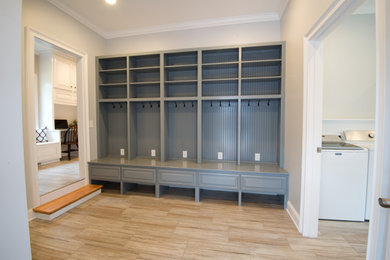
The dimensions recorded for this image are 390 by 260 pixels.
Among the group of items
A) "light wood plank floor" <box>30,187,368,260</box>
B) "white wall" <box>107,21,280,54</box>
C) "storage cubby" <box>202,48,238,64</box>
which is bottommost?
"light wood plank floor" <box>30,187,368,260</box>

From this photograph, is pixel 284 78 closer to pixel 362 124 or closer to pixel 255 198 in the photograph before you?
pixel 362 124

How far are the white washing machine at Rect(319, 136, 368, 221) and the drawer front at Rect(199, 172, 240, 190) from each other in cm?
110

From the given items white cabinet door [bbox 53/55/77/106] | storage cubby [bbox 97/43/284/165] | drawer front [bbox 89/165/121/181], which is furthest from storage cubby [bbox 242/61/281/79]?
white cabinet door [bbox 53/55/77/106]

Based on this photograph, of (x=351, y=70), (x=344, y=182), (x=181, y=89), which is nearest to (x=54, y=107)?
(x=181, y=89)

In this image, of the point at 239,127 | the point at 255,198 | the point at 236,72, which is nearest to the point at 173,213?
the point at 255,198

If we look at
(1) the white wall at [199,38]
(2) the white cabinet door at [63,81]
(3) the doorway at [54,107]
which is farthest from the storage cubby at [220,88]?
(2) the white cabinet door at [63,81]

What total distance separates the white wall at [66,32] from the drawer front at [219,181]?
2.16 m

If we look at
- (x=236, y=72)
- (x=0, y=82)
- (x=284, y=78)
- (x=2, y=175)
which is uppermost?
(x=236, y=72)

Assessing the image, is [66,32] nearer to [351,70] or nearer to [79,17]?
[79,17]

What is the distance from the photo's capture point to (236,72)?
282 cm

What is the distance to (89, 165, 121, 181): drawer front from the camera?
2770 mm

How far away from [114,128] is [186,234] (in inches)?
A: 98.0

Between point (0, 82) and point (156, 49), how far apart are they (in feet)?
8.99

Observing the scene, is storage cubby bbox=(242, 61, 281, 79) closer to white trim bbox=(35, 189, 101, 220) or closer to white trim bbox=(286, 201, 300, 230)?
white trim bbox=(286, 201, 300, 230)
